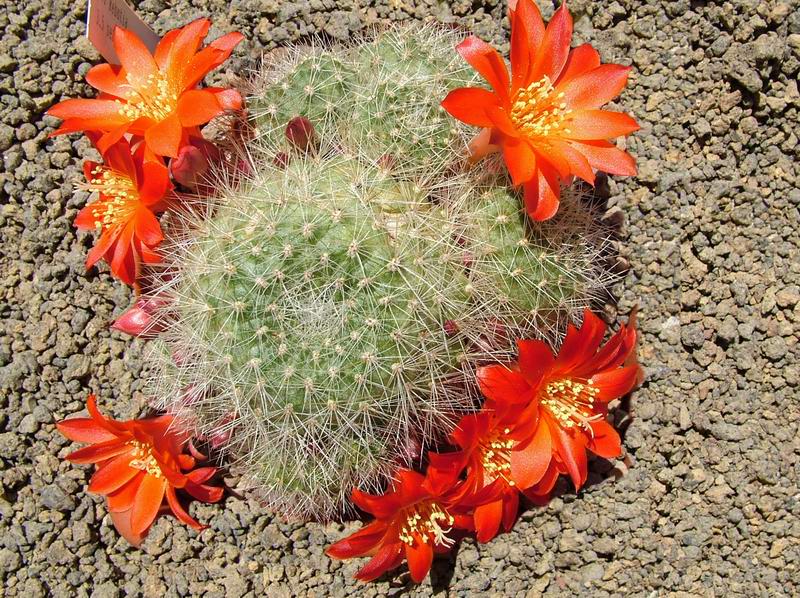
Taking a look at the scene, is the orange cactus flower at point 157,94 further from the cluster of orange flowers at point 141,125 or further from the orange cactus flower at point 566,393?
the orange cactus flower at point 566,393

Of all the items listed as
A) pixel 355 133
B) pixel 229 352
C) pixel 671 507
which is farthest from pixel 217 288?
pixel 671 507

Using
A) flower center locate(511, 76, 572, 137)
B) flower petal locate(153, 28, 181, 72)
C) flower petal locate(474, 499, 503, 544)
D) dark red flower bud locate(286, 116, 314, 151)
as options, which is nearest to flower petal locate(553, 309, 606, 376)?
flower petal locate(474, 499, 503, 544)

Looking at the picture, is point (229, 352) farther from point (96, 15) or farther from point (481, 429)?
point (96, 15)

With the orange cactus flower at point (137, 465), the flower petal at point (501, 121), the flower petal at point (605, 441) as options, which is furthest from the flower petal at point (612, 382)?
the orange cactus flower at point (137, 465)

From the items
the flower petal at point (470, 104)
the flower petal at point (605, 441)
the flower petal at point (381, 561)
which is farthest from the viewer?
the flower petal at point (605, 441)

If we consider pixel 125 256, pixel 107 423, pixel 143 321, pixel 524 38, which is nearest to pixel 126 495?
pixel 107 423

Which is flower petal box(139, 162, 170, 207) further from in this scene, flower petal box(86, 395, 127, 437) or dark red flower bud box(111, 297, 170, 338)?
flower petal box(86, 395, 127, 437)
